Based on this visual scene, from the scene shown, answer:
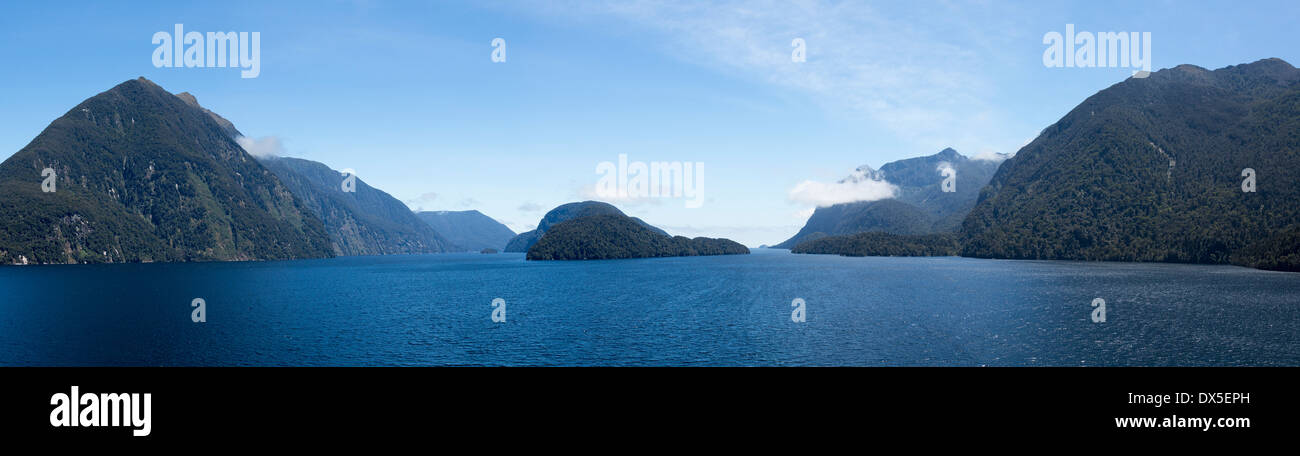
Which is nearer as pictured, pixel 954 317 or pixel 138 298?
pixel 954 317
